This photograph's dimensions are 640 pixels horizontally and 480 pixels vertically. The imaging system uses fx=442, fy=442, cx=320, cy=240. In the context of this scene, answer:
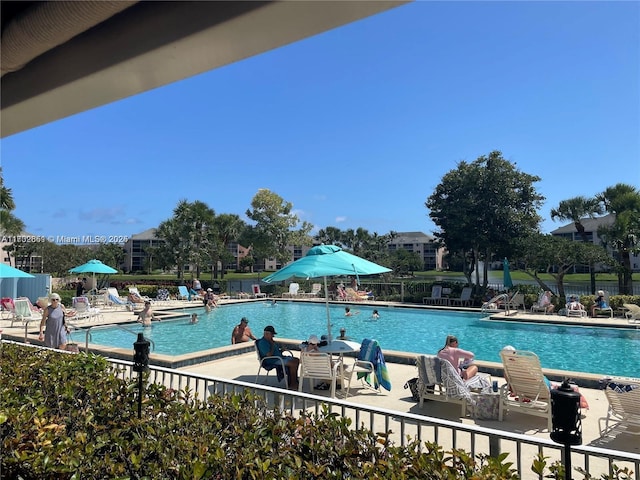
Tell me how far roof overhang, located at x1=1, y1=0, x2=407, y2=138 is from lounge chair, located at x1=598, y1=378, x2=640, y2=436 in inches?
209

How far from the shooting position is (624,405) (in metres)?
4.75

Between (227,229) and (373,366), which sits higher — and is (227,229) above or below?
above

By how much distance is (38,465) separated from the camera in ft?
8.05

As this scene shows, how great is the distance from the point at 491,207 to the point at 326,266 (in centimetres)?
1898

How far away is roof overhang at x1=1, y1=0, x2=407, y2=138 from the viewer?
43.4 inches

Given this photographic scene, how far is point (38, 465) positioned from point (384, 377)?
4832mm

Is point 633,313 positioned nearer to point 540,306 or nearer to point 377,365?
point 540,306

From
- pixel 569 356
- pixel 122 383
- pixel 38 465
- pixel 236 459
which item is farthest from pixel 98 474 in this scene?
pixel 569 356

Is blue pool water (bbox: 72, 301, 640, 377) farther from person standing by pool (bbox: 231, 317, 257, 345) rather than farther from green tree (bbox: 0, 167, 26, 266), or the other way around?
green tree (bbox: 0, 167, 26, 266)

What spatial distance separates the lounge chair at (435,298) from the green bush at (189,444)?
20101 mm

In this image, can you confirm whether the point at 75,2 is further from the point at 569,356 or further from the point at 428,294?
the point at 428,294

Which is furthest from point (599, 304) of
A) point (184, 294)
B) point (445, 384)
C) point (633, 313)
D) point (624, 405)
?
point (184, 294)

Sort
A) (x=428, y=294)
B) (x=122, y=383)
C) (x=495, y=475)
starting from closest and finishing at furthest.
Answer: (x=495, y=475), (x=122, y=383), (x=428, y=294)

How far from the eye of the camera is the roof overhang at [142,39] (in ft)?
3.62
